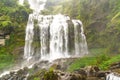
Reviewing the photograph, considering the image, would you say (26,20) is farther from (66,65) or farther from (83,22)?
(66,65)

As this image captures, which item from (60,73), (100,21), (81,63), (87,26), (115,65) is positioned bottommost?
(60,73)

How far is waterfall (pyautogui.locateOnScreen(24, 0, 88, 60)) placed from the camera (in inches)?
1735

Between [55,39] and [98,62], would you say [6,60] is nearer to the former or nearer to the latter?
[55,39]

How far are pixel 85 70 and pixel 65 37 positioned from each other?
1517cm

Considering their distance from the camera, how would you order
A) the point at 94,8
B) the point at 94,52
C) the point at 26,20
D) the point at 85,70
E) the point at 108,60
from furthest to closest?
1. the point at 26,20
2. the point at 94,8
3. the point at 94,52
4. the point at 108,60
5. the point at 85,70

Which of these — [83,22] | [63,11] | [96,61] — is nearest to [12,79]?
[96,61]

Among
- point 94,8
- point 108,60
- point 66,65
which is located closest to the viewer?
point 108,60

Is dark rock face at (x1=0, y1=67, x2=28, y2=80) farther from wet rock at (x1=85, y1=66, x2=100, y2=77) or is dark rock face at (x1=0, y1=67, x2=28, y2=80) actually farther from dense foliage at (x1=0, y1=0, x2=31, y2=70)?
wet rock at (x1=85, y1=66, x2=100, y2=77)

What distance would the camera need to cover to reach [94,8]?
152 feet

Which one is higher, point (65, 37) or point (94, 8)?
point (94, 8)

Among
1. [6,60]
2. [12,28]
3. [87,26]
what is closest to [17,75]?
[6,60]

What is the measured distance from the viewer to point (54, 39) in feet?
146

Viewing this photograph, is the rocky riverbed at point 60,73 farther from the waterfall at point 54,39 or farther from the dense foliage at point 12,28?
the dense foliage at point 12,28

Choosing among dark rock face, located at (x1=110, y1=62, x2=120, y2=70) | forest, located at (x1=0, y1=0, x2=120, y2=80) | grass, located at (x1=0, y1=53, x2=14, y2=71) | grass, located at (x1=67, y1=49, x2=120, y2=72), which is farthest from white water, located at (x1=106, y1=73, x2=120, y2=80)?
grass, located at (x1=0, y1=53, x2=14, y2=71)
